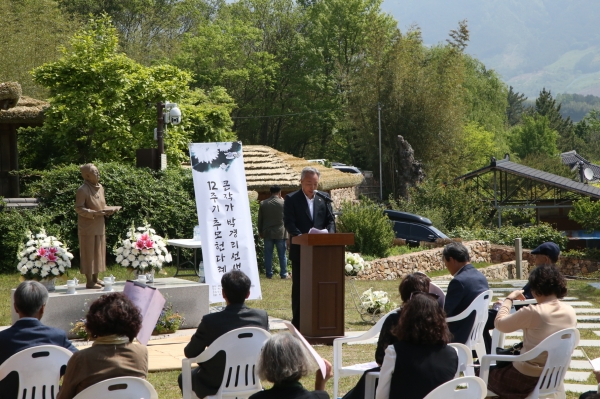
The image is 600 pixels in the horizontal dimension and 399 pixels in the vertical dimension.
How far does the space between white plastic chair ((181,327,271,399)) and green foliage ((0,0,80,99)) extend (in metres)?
24.8

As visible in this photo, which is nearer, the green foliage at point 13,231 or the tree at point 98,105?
the green foliage at point 13,231

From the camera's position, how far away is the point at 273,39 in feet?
181

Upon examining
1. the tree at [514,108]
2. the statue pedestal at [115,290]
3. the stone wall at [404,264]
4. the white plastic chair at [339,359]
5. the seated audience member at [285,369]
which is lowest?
the stone wall at [404,264]

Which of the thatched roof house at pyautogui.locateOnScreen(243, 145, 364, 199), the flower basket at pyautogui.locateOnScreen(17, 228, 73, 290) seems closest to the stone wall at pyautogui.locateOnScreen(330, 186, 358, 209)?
the thatched roof house at pyautogui.locateOnScreen(243, 145, 364, 199)

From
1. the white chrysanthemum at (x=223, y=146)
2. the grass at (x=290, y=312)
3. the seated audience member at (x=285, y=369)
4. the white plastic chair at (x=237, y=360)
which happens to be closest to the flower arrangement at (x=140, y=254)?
the white chrysanthemum at (x=223, y=146)

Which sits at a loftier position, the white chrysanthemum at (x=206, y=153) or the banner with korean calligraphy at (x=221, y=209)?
the white chrysanthemum at (x=206, y=153)

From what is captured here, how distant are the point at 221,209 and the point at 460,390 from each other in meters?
6.94

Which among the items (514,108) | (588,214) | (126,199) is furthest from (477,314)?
(514,108)

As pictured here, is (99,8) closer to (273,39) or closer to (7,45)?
(273,39)

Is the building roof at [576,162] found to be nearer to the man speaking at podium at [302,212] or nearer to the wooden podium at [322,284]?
the man speaking at podium at [302,212]

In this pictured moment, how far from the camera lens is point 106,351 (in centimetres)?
399

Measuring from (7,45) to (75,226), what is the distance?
16.3 meters

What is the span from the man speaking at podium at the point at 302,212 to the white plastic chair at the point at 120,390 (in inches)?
194

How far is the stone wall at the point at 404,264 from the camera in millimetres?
18047
